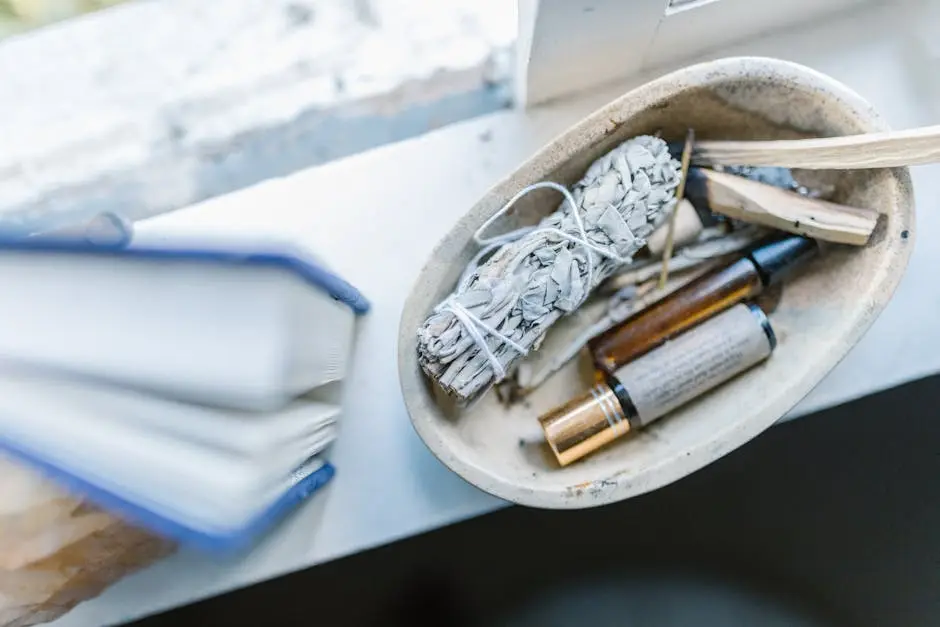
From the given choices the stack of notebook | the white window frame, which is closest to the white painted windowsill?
the white window frame

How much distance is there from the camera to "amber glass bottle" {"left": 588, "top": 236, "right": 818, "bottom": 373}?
581 millimetres

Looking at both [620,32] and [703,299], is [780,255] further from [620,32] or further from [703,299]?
[620,32]

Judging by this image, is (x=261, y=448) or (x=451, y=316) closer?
(x=261, y=448)

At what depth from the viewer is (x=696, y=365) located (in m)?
0.56

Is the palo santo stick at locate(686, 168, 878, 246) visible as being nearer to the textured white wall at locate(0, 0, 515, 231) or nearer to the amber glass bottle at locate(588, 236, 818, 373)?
the amber glass bottle at locate(588, 236, 818, 373)

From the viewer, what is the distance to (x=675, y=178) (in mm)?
555

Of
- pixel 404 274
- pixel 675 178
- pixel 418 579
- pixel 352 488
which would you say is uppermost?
pixel 675 178

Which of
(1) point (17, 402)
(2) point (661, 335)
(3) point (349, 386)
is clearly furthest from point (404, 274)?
(1) point (17, 402)

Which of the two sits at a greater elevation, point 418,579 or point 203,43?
point 203,43

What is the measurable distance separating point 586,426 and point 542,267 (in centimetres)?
12

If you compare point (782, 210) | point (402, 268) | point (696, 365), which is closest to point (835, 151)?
point (782, 210)

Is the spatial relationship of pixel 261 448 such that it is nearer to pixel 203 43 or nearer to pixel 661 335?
pixel 661 335

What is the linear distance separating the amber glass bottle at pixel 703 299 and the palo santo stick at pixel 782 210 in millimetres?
21

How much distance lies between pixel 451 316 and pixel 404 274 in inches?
5.0
